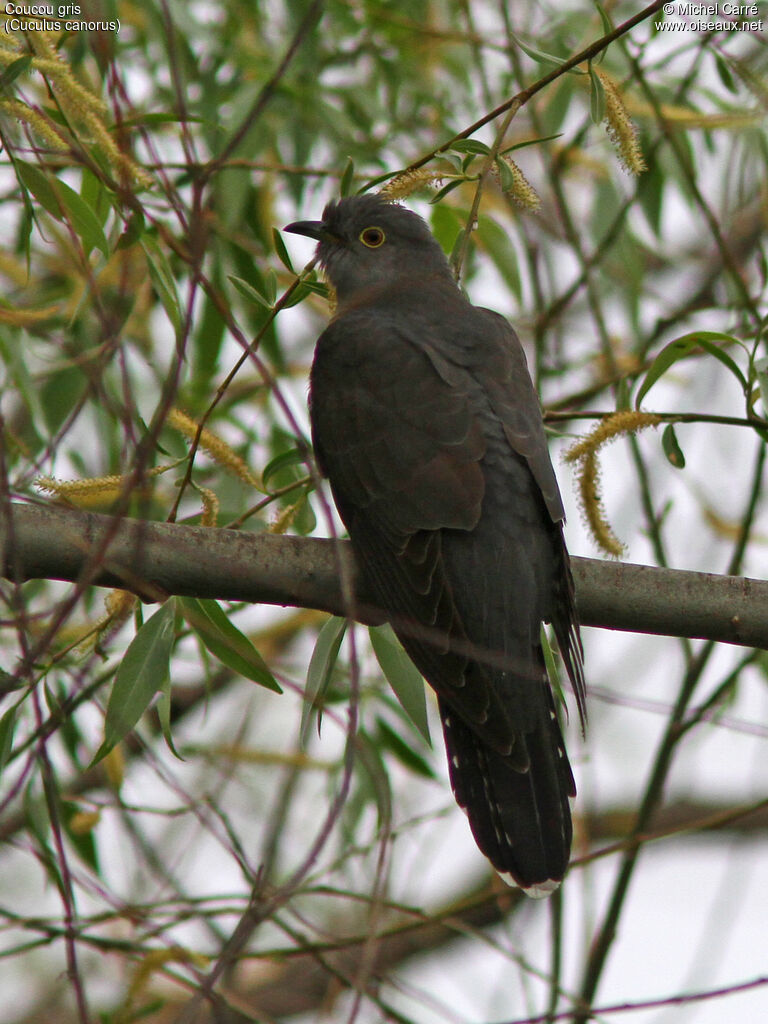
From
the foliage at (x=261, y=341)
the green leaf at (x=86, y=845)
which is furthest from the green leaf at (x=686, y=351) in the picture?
the green leaf at (x=86, y=845)

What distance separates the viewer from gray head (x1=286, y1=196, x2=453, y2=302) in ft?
14.3

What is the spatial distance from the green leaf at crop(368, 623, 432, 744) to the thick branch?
37 centimetres

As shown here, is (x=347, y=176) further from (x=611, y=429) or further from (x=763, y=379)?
(x=763, y=379)

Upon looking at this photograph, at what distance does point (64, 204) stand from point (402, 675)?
1355 millimetres

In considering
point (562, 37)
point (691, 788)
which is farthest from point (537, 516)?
point (691, 788)

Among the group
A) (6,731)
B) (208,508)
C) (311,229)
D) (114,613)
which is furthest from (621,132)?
(6,731)

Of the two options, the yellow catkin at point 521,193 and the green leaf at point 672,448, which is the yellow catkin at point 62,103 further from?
the green leaf at point 672,448

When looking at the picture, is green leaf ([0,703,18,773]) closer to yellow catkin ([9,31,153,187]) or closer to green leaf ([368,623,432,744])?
green leaf ([368,623,432,744])

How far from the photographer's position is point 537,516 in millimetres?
3348

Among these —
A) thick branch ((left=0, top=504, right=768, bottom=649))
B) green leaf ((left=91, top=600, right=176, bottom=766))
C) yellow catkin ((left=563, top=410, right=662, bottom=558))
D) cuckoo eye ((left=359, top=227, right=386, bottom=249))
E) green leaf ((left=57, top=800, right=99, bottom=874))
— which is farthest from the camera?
cuckoo eye ((left=359, top=227, right=386, bottom=249))

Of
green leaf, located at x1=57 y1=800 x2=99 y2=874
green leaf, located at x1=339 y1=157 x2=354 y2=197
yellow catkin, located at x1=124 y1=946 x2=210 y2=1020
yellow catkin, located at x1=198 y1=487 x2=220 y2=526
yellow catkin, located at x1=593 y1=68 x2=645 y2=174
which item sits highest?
yellow catkin, located at x1=593 y1=68 x2=645 y2=174

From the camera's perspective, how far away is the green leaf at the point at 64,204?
2742 millimetres

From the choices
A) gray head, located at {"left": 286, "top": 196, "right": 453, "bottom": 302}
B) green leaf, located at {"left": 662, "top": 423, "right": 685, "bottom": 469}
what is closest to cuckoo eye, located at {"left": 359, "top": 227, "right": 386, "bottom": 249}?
gray head, located at {"left": 286, "top": 196, "right": 453, "bottom": 302}

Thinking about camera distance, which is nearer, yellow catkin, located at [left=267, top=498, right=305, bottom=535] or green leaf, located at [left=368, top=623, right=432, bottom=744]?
yellow catkin, located at [left=267, top=498, right=305, bottom=535]
